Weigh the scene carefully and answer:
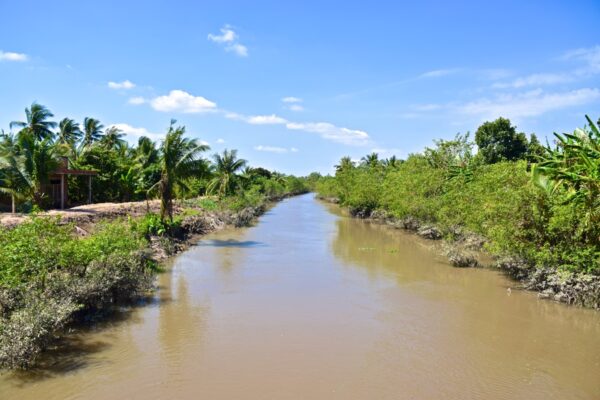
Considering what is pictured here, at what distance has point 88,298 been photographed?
10398mm

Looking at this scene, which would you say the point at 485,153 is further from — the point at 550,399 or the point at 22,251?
the point at 22,251

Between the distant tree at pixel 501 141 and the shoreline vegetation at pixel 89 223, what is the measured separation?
24.3 meters

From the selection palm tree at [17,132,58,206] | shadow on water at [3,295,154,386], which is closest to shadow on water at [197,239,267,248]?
palm tree at [17,132,58,206]

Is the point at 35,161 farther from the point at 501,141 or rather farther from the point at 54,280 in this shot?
the point at 501,141

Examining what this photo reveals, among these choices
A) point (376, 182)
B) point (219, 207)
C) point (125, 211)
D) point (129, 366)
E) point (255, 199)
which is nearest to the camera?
point (129, 366)

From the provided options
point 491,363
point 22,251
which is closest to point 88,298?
point 22,251

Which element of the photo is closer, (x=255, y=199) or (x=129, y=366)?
(x=129, y=366)

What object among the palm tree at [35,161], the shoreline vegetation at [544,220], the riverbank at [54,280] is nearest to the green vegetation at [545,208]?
the shoreline vegetation at [544,220]

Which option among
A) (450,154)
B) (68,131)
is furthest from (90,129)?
(450,154)

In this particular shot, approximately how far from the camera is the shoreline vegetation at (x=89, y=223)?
8523 mm

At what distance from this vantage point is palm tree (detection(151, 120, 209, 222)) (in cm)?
2111

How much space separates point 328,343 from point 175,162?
569 inches

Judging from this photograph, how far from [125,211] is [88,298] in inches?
555

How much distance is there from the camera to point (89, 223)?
1956 centimetres
